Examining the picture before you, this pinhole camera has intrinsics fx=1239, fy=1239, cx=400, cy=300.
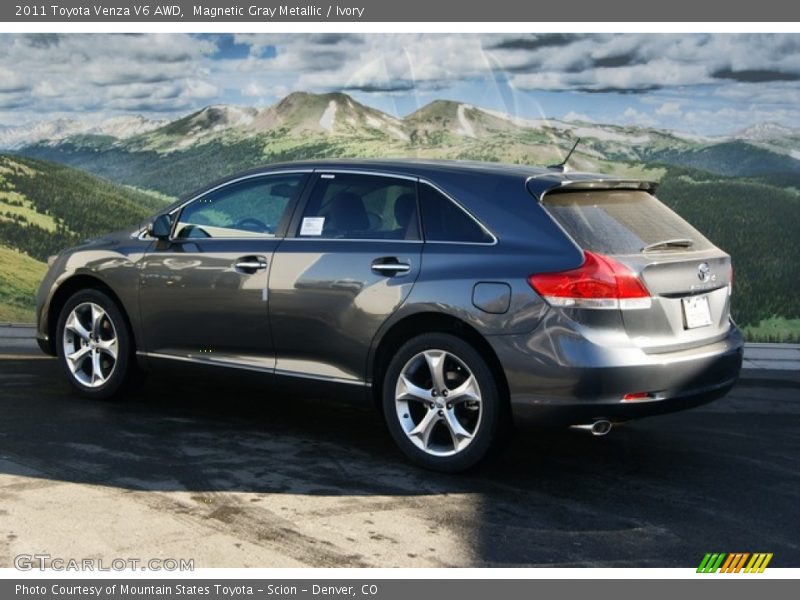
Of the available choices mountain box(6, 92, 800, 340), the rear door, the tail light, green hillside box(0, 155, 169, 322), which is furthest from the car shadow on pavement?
mountain box(6, 92, 800, 340)

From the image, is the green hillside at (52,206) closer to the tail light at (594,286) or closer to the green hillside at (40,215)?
the green hillside at (40,215)

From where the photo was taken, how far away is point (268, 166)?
7.54 meters

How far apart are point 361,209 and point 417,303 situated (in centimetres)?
81

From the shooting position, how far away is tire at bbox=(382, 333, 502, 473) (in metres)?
6.25

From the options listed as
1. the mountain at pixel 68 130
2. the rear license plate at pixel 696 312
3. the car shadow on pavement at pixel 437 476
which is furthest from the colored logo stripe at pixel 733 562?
the mountain at pixel 68 130

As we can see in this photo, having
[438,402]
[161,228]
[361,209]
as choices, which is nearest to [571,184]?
[361,209]

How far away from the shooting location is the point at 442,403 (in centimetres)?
640

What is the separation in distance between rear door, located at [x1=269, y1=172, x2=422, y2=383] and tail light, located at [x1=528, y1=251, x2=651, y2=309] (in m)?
0.83

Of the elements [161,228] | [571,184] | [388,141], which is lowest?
[161,228]

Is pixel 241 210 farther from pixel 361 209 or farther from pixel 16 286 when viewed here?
pixel 16 286

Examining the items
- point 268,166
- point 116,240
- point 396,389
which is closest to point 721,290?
point 396,389

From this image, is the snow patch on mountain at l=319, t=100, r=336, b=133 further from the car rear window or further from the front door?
the car rear window

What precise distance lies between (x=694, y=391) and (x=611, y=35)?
23.7 feet

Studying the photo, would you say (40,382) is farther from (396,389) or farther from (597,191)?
(597,191)
